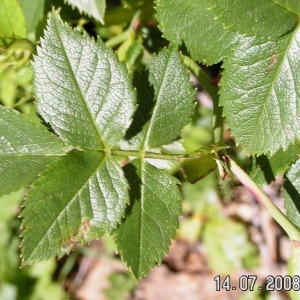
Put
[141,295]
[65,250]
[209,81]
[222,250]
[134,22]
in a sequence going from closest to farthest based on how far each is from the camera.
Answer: [65,250] < [209,81] < [134,22] < [222,250] < [141,295]

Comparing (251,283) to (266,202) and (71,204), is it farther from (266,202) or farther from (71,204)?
(71,204)

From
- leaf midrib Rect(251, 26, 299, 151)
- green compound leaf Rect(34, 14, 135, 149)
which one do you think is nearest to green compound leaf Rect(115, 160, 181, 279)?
green compound leaf Rect(34, 14, 135, 149)

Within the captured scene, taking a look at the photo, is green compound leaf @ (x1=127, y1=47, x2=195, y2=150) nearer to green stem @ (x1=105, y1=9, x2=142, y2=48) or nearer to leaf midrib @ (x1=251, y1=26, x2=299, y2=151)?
leaf midrib @ (x1=251, y1=26, x2=299, y2=151)

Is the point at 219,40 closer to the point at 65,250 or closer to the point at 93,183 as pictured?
the point at 93,183

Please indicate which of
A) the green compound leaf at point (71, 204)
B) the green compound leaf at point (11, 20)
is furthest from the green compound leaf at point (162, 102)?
the green compound leaf at point (11, 20)

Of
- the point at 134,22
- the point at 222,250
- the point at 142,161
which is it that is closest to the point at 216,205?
the point at 222,250

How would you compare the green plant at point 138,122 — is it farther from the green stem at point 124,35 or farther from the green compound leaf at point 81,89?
the green stem at point 124,35
